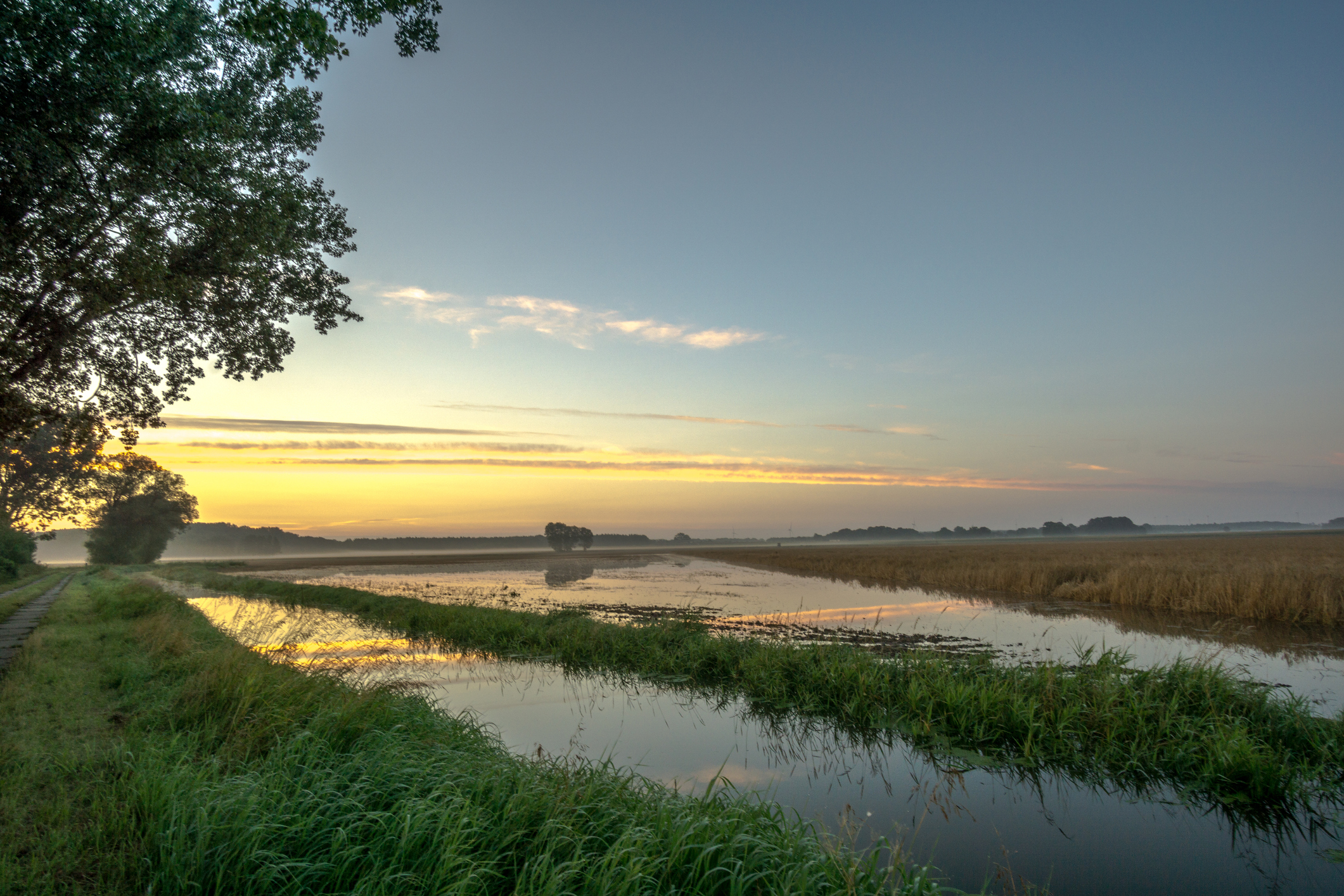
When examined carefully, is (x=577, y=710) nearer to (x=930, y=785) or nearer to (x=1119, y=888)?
(x=930, y=785)

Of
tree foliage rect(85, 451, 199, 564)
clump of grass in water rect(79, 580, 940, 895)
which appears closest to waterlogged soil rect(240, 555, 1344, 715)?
clump of grass in water rect(79, 580, 940, 895)

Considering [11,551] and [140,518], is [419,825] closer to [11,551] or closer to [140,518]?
[11,551]

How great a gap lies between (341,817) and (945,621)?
20.7 m

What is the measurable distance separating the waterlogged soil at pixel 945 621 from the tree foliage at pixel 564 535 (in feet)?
473

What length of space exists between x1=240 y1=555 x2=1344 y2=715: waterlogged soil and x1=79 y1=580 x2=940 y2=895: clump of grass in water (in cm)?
879

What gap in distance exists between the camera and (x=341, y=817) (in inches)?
187

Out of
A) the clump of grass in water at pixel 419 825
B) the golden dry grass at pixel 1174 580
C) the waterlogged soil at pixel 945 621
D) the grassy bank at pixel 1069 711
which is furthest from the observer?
the golden dry grass at pixel 1174 580

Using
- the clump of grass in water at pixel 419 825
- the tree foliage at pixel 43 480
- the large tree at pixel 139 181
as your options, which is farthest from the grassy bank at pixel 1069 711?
the tree foliage at pixel 43 480

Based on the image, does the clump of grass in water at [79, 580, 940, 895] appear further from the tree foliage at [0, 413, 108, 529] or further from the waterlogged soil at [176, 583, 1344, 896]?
the tree foliage at [0, 413, 108, 529]

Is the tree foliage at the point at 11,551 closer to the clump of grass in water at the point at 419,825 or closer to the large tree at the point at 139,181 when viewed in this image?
the large tree at the point at 139,181

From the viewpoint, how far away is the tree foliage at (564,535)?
611 ft

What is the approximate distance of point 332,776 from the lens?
5629 millimetres

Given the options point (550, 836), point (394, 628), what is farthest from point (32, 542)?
point (550, 836)

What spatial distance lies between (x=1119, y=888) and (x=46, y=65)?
1658cm
